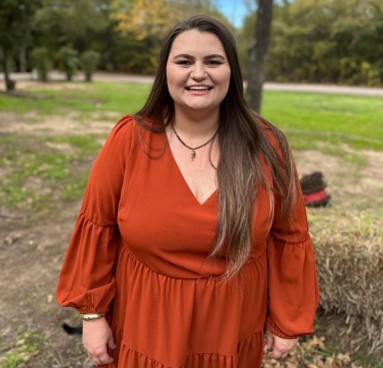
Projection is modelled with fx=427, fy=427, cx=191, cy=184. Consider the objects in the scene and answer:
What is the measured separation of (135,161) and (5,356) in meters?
1.89

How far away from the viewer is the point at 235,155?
154 cm

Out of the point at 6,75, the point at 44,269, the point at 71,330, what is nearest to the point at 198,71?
the point at 71,330

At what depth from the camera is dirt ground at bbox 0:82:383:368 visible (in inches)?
107

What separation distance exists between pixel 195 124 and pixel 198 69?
0.22 meters

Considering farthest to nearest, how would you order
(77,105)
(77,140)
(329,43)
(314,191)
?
1. (329,43)
2. (77,105)
3. (77,140)
4. (314,191)

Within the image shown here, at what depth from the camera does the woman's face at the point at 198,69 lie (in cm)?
142

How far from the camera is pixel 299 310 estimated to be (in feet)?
5.52

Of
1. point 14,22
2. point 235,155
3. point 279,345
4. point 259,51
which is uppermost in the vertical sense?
point 14,22

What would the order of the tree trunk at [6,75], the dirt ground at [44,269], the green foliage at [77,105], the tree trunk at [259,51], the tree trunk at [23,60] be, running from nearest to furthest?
the dirt ground at [44,269], the tree trunk at [259,51], the green foliage at [77,105], the tree trunk at [6,75], the tree trunk at [23,60]

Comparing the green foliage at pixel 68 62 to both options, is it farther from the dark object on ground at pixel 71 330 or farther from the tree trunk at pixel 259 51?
the dark object on ground at pixel 71 330

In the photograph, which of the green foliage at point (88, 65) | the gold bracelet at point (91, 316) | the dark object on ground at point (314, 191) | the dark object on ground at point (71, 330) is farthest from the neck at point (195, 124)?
the green foliage at point (88, 65)

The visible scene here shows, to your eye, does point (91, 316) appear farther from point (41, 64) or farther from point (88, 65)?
point (88, 65)

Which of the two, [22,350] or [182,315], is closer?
[182,315]

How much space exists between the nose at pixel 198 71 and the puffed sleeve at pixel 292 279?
611mm
